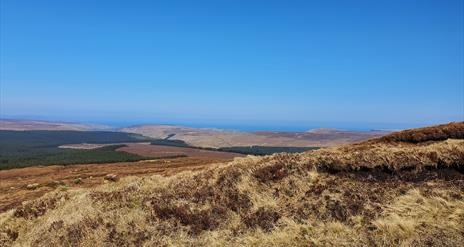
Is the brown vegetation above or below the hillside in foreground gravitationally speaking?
below

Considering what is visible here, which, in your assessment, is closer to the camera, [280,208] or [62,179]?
[280,208]

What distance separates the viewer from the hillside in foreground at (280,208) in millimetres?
12094

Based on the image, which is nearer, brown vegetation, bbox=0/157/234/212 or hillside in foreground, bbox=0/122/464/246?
hillside in foreground, bbox=0/122/464/246

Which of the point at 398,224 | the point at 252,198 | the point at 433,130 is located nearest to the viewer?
the point at 398,224

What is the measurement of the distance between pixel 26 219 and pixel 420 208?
17025 millimetres

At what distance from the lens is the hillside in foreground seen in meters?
12.1

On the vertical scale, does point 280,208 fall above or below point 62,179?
above

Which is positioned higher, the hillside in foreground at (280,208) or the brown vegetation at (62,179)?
the hillside in foreground at (280,208)

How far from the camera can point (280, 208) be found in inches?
575

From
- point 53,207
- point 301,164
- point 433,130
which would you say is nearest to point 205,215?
point 301,164

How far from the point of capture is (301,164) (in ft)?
59.1

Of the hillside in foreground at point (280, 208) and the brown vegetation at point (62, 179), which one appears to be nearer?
the hillside in foreground at point (280, 208)

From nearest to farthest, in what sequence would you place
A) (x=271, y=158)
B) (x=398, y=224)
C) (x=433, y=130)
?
(x=398, y=224), (x=271, y=158), (x=433, y=130)

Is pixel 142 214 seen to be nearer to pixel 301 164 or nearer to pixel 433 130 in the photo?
pixel 301 164
